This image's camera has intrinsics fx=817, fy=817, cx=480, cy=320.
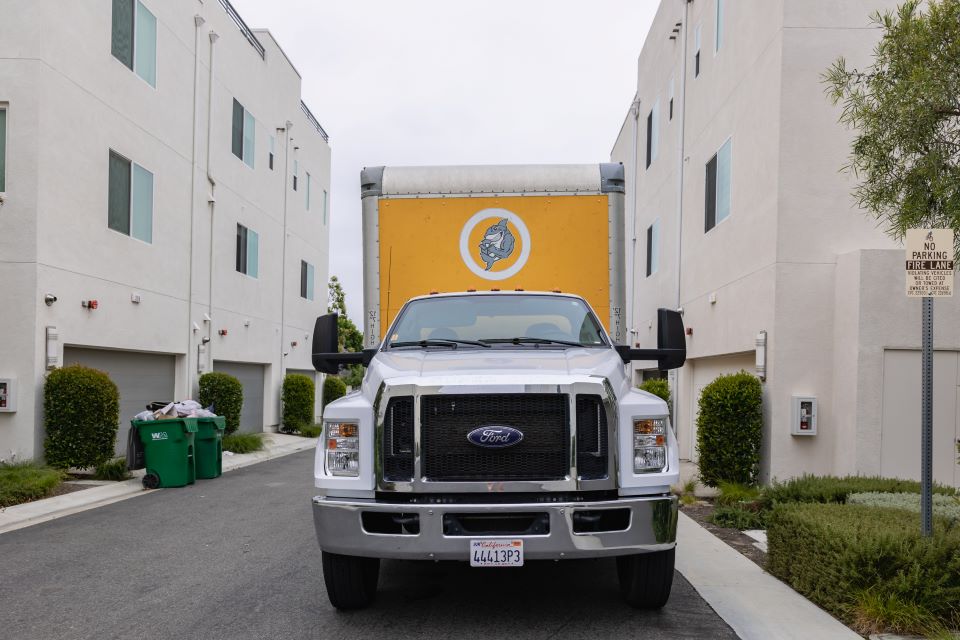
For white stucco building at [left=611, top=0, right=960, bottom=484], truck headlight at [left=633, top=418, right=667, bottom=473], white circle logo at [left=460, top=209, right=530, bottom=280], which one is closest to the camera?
truck headlight at [left=633, top=418, right=667, bottom=473]

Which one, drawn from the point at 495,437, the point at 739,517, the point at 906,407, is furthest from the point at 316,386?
the point at 495,437

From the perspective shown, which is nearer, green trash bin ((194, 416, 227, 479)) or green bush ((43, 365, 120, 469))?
green bush ((43, 365, 120, 469))

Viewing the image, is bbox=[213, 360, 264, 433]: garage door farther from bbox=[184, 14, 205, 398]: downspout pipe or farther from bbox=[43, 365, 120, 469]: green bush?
bbox=[43, 365, 120, 469]: green bush

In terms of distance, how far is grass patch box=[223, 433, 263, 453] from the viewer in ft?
55.2

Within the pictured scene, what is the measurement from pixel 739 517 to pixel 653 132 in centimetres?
1220

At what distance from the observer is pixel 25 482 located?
32.0 ft

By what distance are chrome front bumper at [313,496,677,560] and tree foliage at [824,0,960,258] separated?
3015mm

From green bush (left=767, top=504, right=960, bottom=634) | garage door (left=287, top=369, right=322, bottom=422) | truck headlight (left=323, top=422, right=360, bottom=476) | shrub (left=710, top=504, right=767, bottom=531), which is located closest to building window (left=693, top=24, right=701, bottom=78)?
shrub (left=710, top=504, right=767, bottom=531)

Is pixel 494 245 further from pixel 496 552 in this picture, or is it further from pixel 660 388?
pixel 660 388

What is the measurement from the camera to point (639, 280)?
20.5 metres

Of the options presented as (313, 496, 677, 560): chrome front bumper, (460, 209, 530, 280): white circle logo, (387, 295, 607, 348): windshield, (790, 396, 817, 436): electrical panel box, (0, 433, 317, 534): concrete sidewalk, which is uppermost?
(460, 209, 530, 280): white circle logo

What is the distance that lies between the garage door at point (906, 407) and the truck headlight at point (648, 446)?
5242 millimetres

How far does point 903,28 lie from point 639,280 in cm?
1473

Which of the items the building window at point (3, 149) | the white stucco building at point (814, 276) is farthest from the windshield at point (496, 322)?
the building window at point (3, 149)
